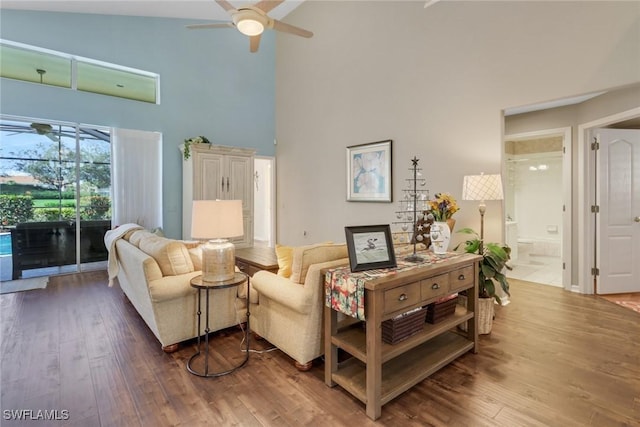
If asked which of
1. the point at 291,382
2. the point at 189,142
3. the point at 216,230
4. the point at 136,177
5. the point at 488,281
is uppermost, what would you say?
the point at 189,142

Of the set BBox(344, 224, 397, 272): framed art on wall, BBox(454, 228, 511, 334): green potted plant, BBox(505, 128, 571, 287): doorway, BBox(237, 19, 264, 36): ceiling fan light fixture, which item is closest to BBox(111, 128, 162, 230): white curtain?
BBox(237, 19, 264, 36): ceiling fan light fixture

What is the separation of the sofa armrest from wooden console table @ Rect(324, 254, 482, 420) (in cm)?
18

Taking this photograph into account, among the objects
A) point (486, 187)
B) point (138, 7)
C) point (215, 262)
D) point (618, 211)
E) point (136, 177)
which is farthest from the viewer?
point (136, 177)

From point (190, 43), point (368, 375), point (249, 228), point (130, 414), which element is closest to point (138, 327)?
point (130, 414)

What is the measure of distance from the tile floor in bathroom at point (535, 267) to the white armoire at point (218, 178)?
4821 mm

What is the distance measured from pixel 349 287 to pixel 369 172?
3.26 meters

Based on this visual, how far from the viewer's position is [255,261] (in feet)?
10.3

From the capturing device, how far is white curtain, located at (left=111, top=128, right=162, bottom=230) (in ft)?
16.6

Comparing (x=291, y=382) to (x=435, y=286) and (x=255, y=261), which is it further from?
(x=255, y=261)

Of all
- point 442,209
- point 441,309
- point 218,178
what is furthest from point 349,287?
point 218,178

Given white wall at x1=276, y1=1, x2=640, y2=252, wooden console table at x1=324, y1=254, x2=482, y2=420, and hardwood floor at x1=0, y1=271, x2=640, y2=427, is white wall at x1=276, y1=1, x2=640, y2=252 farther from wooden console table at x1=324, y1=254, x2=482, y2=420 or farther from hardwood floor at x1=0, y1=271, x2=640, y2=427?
wooden console table at x1=324, y1=254, x2=482, y2=420

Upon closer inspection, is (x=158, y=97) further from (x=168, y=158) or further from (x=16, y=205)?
(x=16, y=205)

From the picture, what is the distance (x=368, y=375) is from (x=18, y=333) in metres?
3.24

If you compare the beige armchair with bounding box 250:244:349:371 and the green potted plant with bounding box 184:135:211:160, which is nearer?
the beige armchair with bounding box 250:244:349:371
